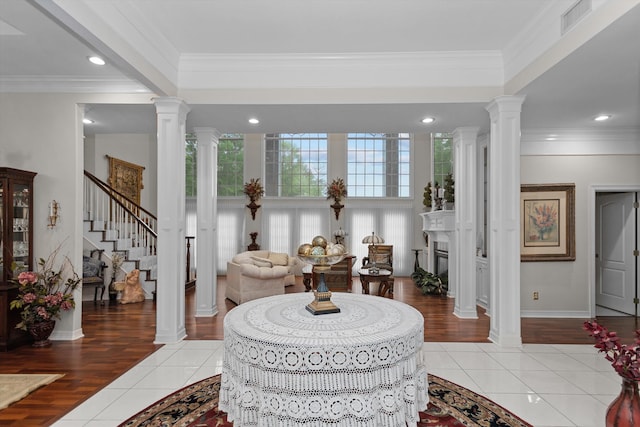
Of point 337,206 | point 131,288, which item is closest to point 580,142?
point 337,206

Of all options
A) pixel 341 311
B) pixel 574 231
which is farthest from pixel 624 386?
pixel 574 231

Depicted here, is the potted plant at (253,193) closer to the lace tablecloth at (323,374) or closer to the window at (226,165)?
the window at (226,165)

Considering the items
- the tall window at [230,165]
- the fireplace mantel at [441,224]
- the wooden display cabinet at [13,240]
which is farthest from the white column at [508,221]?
the tall window at [230,165]

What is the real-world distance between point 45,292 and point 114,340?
3.08 ft

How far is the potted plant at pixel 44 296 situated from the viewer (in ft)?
13.1

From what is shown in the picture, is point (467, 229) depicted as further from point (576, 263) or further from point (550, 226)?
point (576, 263)

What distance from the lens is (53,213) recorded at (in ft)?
14.1

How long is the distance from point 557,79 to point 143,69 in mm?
4118

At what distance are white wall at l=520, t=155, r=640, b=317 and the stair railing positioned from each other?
23.1 ft

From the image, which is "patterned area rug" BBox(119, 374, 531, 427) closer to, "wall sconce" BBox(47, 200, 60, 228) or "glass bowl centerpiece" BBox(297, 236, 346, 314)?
"glass bowl centerpiece" BBox(297, 236, 346, 314)

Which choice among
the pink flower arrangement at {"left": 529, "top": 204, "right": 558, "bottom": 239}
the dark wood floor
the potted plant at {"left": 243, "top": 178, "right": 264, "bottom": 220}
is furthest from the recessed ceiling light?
the pink flower arrangement at {"left": 529, "top": 204, "right": 558, "bottom": 239}

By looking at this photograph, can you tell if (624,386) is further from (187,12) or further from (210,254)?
(210,254)

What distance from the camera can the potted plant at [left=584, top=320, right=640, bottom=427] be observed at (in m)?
1.98

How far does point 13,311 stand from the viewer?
4027 millimetres
